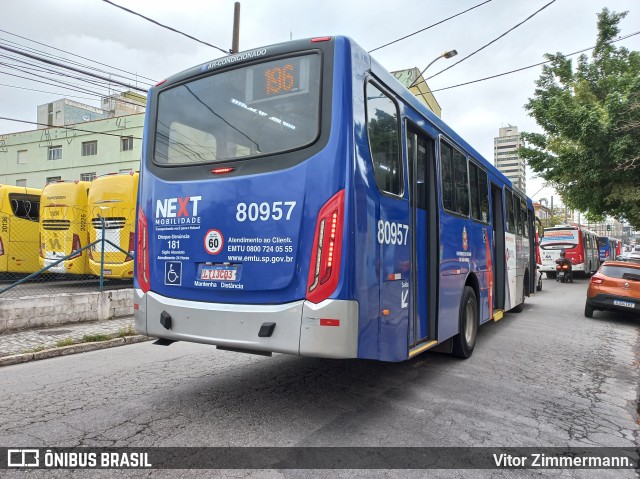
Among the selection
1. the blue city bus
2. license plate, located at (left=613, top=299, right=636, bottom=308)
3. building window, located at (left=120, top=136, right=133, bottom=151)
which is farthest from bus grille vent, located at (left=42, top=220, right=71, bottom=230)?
building window, located at (left=120, top=136, right=133, bottom=151)

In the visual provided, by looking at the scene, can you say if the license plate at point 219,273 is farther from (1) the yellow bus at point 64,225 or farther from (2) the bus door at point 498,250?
(1) the yellow bus at point 64,225

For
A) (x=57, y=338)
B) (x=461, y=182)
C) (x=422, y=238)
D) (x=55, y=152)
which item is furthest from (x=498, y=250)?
(x=55, y=152)

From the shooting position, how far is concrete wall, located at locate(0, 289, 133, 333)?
290 inches

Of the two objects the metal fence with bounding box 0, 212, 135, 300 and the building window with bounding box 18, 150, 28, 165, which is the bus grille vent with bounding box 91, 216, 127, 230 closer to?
the metal fence with bounding box 0, 212, 135, 300

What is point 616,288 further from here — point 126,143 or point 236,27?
point 126,143

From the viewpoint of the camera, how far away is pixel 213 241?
399cm

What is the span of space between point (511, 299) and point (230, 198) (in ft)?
25.3

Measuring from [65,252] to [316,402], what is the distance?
1038 centimetres

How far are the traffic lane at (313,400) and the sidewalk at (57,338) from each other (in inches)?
11.1

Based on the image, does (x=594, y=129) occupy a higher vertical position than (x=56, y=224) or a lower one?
higher

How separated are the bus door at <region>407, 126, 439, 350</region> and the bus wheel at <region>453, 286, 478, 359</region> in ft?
3.87

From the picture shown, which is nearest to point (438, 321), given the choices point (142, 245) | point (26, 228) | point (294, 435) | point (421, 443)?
point (421, 443)

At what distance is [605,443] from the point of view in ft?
12.4

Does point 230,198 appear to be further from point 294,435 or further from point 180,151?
point 294,435
